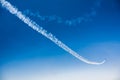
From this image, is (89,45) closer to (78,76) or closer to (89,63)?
(89,63)

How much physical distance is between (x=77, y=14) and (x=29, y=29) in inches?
29.2

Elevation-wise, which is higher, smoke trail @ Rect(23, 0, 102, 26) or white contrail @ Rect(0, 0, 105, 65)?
smoke trail @ Rect(23, 0, 102, 26)

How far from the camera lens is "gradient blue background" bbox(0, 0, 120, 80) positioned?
3408 millimetres

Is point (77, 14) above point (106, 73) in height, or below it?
above

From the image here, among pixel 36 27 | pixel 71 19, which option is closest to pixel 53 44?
pixel 36 27

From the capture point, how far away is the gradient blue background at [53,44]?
11.2 ft

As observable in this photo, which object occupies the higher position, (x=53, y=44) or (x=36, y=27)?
(x=36, y=27)

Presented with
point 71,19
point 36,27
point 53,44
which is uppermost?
point 71,19

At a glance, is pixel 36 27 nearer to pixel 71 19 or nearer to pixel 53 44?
pixel 53 44

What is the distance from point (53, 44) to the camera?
11.3 ft

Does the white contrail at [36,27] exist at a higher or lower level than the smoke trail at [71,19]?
lower

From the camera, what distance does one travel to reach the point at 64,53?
342 cm

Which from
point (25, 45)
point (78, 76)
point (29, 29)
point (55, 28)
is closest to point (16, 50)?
point (25, 45)

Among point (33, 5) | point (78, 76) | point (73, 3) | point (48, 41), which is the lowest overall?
point (78, 76)
